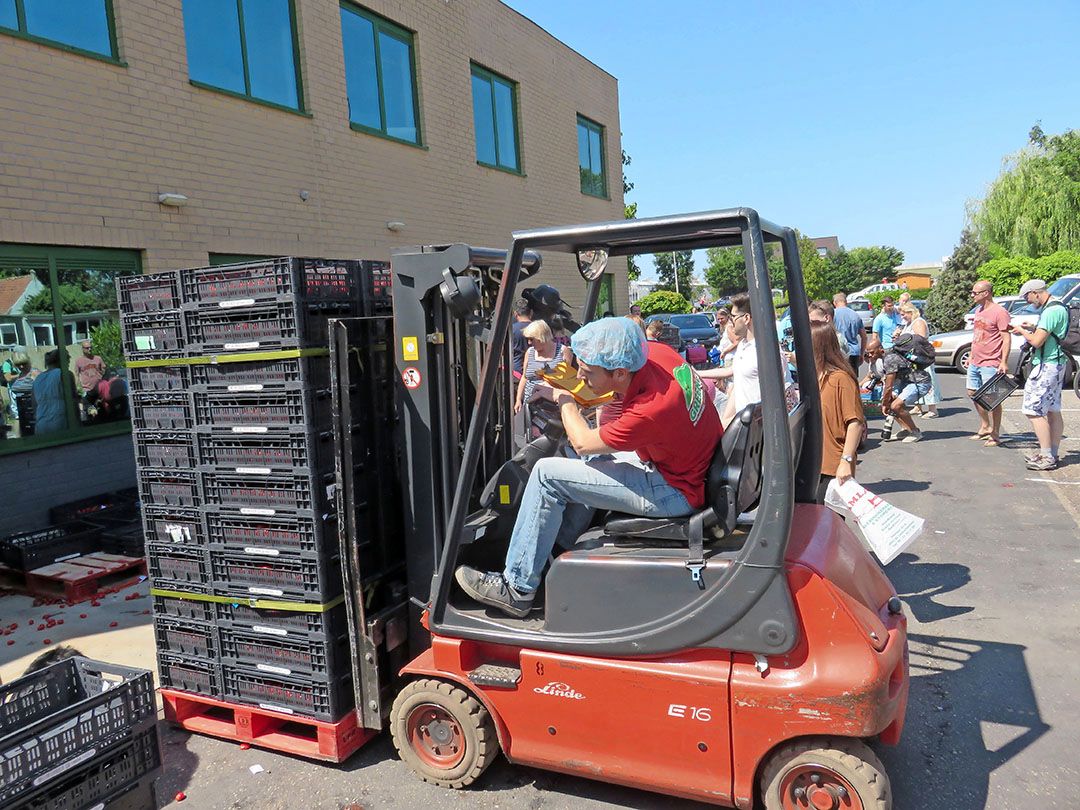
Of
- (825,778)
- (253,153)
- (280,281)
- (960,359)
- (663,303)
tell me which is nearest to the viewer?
(825,778)

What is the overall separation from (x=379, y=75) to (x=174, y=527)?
9843mm

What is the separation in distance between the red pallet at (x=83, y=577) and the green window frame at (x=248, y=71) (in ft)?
17.7

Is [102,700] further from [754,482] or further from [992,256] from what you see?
[992,256]

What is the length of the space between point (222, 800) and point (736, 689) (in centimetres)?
247

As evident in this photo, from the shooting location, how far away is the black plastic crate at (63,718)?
9.98 feet

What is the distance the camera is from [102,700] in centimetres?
334

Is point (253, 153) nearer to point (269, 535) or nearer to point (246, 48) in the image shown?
point (246, 48)

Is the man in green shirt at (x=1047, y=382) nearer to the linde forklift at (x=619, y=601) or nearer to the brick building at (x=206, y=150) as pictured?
the linde forklift at (x=619, y=601)

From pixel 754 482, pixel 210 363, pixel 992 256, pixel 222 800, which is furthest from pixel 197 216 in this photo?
pixel 992 256

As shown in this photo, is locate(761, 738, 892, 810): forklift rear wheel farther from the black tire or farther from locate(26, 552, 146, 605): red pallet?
the black tire

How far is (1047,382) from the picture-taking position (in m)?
8.62

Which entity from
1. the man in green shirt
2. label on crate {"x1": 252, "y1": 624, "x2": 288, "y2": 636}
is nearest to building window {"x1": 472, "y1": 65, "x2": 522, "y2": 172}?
the man in green shirt

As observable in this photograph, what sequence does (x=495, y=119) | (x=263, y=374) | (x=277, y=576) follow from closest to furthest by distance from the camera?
(x=263, y=374) → (x=277, y=576) → (x=495, y=119)

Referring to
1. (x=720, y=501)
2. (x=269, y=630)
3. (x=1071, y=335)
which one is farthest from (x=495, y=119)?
(x=720, y=501)
